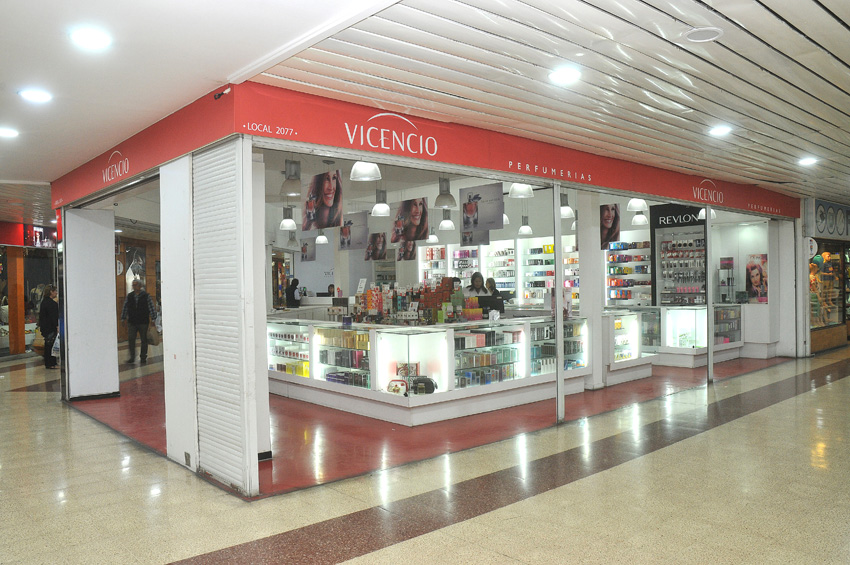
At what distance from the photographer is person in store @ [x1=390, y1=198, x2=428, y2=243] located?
35.5 feet

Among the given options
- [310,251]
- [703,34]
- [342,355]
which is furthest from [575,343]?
[310,251]

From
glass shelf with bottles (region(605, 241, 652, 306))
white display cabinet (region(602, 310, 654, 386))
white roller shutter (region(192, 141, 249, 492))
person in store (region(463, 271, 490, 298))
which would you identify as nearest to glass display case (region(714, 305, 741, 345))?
A: glass shelf with bottles (region(605, 241, 652, 306))

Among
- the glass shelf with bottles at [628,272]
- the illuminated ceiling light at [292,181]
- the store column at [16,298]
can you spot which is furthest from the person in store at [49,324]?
the glass shelf with bottles at [628,272]

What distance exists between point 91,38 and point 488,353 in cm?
525

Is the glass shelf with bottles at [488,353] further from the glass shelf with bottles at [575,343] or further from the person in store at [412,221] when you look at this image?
the person in store at [412,221]

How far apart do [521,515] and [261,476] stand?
2204 mm

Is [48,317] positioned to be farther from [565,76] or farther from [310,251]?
[565,76]

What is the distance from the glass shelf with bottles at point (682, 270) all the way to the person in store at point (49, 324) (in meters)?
12.2

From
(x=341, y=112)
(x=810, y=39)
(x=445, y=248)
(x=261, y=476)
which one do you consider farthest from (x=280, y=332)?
(x=445, y=248)

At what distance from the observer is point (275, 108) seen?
4.68m

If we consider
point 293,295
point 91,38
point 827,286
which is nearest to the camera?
point 91,38

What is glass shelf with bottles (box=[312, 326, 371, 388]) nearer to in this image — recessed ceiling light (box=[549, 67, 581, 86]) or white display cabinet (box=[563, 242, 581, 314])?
recessed ceiling light (box=[549, 67, 581, 86])

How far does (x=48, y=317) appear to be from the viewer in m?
12.3

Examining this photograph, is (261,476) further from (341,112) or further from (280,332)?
(280,332)
